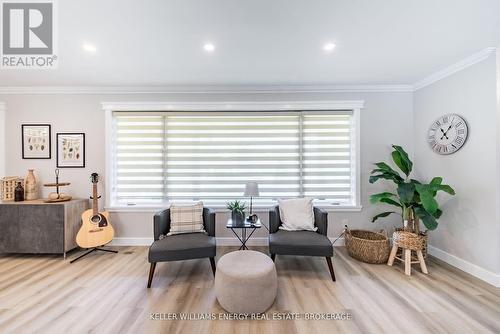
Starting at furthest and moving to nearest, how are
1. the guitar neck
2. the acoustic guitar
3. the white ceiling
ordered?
the guitar neck → the acoustic guitar → the white ceiling

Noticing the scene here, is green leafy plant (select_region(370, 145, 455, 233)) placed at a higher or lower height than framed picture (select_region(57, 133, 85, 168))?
lower

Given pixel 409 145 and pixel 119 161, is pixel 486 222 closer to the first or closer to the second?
pixel 409 145

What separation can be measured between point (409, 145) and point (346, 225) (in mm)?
1662

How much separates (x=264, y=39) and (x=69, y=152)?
11.6 ft

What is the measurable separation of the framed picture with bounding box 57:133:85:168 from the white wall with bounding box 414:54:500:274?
5.47 metres

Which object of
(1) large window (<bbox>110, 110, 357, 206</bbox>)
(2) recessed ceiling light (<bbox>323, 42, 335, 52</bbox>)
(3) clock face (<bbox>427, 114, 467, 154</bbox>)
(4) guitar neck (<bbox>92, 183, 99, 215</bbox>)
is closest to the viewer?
(2) recessed ceiling light (<bbox>323, 42, 335, 52</bbox>)

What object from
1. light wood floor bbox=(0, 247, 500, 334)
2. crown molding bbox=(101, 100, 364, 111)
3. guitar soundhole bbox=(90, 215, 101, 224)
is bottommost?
light wood floor bbox=(0, 247, 500, 334)

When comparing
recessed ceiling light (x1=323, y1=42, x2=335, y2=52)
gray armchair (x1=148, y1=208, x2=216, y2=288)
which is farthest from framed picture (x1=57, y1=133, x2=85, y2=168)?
recessed ceiling light (x1=323, y1=42, x2=335, y2=52)

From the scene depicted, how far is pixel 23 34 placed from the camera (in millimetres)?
2021

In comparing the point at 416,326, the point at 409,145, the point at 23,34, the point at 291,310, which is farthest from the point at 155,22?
the point at 409,145

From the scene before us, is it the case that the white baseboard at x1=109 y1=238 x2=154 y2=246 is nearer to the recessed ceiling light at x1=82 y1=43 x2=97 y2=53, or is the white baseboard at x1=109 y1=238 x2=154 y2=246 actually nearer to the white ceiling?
the white ceiling

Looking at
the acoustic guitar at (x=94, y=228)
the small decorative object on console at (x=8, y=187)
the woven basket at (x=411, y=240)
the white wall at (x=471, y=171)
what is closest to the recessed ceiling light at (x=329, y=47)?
the white wall at (x=471, y=171)

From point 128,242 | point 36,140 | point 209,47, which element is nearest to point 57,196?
point 36,140

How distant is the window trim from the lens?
3352mm
